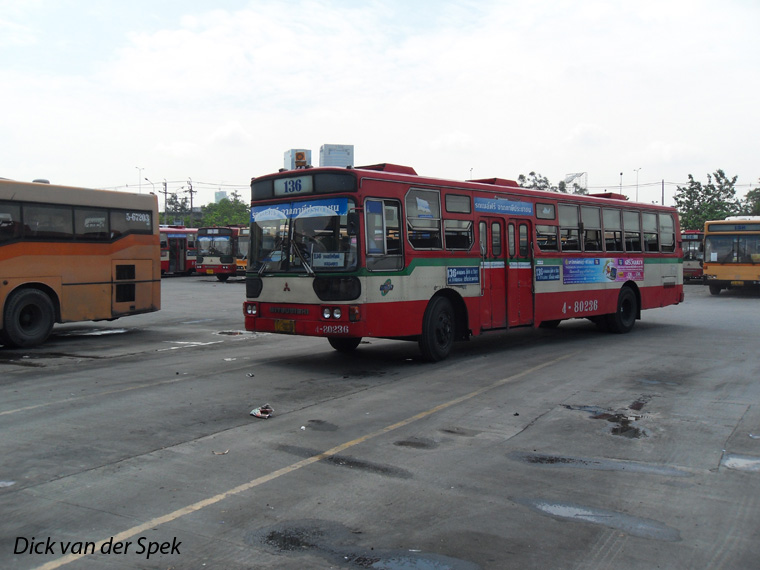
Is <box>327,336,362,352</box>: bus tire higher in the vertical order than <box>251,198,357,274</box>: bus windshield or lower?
lower

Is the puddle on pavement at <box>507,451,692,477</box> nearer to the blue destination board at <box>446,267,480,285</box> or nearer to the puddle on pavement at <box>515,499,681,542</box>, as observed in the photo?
the puddle on pavement at <box>515,499,681,542</box>

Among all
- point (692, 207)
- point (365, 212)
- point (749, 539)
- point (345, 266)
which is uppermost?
point (692, 207)

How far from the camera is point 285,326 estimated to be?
11.0m

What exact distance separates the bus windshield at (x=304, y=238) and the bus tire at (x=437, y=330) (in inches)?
73.8

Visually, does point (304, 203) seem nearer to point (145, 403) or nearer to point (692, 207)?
point (145, 403)

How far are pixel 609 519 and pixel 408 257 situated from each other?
6.70m

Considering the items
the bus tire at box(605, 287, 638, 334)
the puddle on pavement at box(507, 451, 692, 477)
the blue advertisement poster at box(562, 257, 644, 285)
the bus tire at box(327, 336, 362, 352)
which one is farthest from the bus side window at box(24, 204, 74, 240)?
the bus tire at box(605, 287, 638, 334)

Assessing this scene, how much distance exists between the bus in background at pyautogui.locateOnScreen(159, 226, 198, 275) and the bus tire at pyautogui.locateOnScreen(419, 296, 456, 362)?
38.0 metres

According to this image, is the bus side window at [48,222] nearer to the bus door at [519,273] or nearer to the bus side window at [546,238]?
the bus door at [519,273]

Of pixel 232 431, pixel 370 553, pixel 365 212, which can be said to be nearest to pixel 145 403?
pixel 232 431

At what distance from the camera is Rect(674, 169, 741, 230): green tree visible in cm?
6006

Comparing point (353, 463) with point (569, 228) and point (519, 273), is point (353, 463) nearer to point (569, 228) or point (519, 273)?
point (519, 273)

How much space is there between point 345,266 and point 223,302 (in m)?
16.3

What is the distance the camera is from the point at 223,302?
84.7 ft
